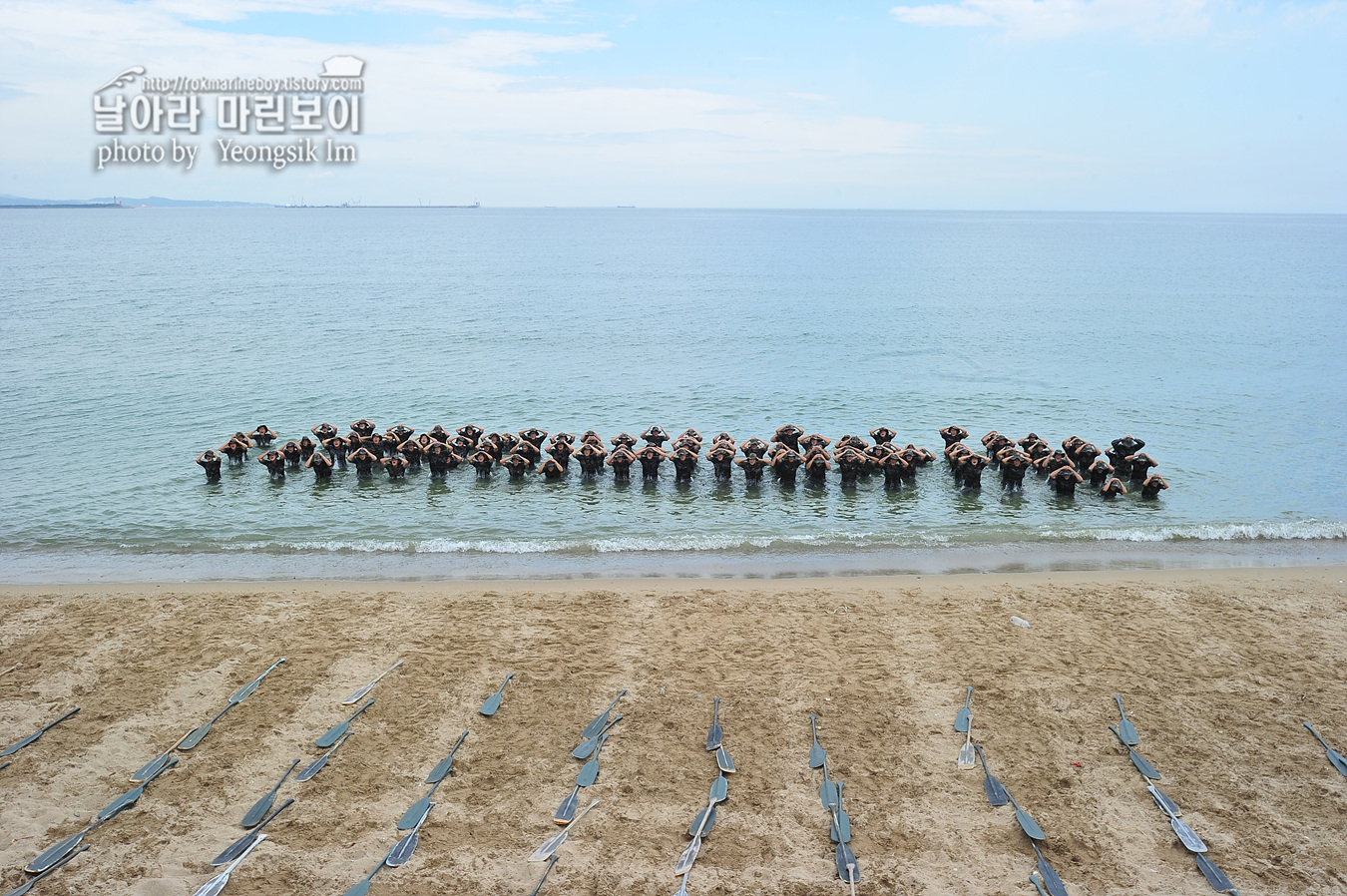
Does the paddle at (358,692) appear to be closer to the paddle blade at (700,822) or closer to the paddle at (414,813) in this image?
the paddle at (414,813)

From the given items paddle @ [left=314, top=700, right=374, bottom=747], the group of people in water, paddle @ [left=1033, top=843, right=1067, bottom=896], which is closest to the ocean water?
the group of people in water

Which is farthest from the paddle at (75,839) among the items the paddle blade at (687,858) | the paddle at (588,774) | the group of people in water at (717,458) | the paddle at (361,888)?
the group of people in water at (717,458)

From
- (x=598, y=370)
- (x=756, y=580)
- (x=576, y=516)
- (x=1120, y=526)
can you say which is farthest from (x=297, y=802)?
(x=598, y=370)

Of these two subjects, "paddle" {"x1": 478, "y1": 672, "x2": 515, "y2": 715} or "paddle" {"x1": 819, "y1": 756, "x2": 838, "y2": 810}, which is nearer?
"paddle" {"x1": 819, "y1": 756, "x2": 838, "y2": 810}

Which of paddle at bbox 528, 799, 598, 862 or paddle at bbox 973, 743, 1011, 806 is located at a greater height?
paddle at bbox 973, 743, 1011, 806

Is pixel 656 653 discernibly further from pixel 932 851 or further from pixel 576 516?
pixel 576 516

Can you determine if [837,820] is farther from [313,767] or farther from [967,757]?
[313,767]

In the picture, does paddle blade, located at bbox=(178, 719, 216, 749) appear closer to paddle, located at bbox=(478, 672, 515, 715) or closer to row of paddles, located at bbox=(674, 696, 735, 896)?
paddle, located at bbox=(478, 672, 515, 715)
